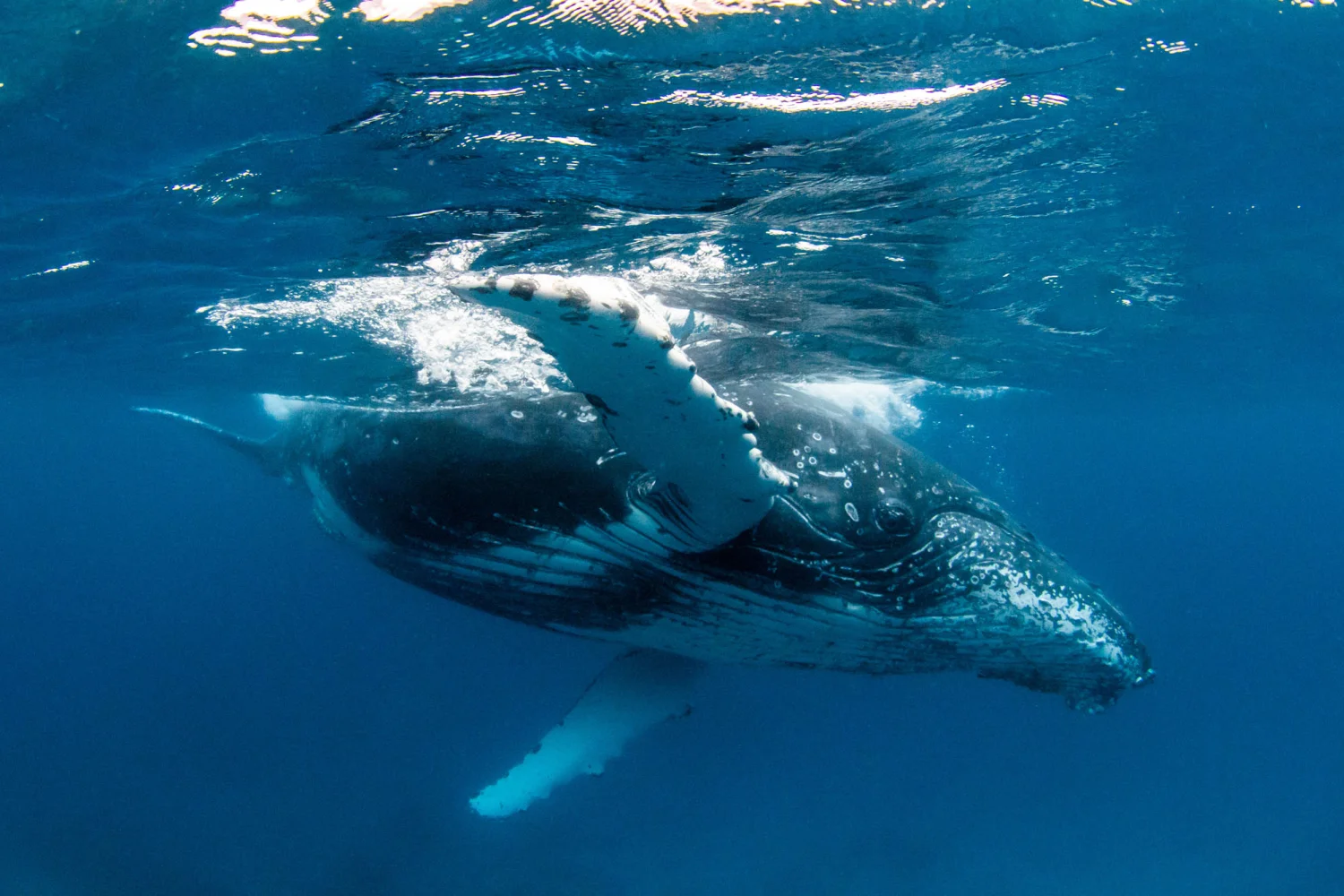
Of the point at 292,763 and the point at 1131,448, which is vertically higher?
the point at 292,763

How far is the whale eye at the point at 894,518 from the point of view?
21.8 feet

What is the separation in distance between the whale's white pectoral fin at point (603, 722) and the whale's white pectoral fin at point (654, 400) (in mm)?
3233

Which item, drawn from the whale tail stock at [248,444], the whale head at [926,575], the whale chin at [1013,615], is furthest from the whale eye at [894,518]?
the whale tail stock at [248,444]

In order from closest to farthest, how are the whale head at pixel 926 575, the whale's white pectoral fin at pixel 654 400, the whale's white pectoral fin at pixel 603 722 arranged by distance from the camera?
the whale's white pectoral fin at pixel 654 400 → the whale head at pixel 926 575 → the whale's white pectoral fin at pixel 603 722

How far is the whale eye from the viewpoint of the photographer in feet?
21.8

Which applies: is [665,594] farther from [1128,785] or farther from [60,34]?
[1128,785]

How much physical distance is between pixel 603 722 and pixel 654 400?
553 centimetres

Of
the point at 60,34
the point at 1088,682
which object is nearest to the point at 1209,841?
the point at 1088,682

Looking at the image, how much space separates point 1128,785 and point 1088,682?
31868mm

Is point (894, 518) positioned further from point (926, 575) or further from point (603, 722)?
point (603, 722)

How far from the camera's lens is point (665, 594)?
646 centimetres

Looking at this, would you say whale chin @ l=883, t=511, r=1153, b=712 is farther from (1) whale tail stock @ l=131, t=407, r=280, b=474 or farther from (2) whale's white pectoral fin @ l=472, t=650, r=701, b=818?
(1) whale tail stock @ l=131, t=407, r=280, b=474

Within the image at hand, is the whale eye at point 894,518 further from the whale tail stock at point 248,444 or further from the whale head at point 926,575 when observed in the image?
the whale tail stock at point 248,444

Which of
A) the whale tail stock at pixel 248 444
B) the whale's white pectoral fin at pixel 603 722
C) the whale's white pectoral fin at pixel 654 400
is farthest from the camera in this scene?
the whale tail stock at pixel 248 444
